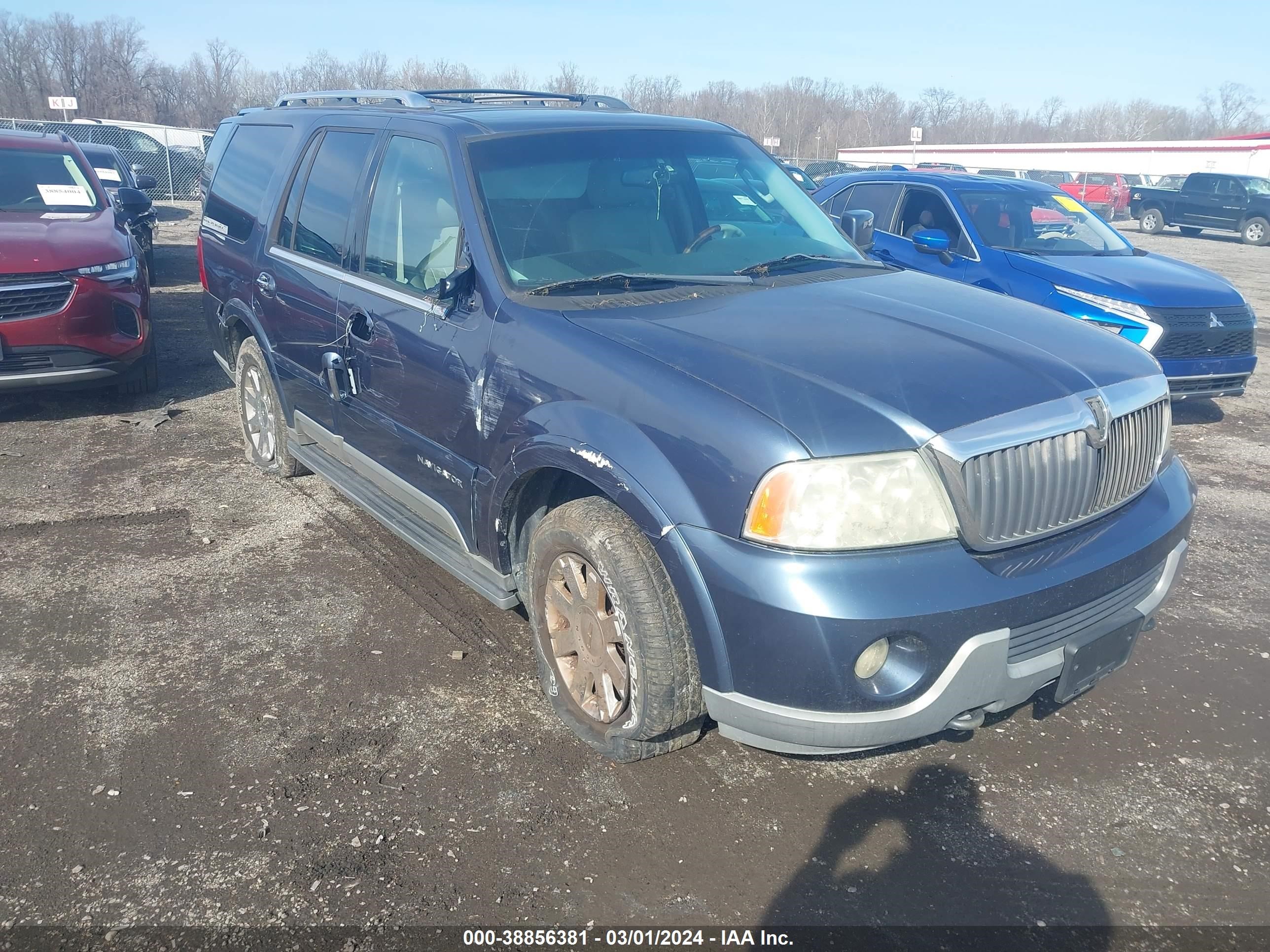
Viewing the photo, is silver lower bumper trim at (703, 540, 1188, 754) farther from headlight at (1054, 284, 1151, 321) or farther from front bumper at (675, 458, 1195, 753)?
headlight at (1054, 284, 1151, 321)

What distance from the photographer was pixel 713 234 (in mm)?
3863

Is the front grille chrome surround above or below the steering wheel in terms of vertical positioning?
below

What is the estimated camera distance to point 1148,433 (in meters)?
3.10

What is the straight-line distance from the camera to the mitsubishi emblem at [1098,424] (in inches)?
110

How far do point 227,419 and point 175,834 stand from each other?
15.7 ft

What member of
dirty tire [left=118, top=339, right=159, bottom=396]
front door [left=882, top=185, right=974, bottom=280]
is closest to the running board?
dirty tire [left=118, top=339, right=159, bottom=396]

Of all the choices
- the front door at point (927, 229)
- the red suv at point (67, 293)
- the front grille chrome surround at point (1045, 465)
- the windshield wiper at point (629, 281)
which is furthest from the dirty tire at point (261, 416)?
the front door at point (927, 229)

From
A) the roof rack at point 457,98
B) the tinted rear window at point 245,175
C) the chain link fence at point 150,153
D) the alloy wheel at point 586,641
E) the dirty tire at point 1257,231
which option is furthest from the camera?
the dirty tire at point 1257,231

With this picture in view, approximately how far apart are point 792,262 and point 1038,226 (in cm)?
501

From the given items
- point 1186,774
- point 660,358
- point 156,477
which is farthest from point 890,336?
point 156,477

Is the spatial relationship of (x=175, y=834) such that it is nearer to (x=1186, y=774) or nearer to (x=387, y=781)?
(x=387, y=781)

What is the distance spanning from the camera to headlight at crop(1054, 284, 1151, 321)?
6973mm

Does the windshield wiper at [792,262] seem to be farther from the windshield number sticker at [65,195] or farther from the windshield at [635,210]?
the windshield number sticker at [65,195]

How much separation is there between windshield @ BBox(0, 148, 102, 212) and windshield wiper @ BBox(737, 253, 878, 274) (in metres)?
6.53
